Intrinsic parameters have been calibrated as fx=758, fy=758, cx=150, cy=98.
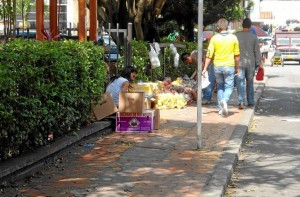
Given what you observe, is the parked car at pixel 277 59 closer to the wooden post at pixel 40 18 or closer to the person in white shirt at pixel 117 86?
the wooden post at pixel 40 18

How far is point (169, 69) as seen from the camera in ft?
66.3

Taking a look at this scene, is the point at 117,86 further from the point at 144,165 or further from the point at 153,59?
the point at 153,59

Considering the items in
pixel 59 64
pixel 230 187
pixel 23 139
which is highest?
pixel 59 64

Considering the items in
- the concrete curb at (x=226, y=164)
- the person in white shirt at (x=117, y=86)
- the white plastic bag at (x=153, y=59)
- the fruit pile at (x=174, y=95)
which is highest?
the white plastic bag at (x=153, y=59)

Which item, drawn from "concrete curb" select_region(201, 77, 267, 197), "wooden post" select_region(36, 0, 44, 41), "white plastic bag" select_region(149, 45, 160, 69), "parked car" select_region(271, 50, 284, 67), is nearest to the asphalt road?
"concrete curb" select_region(201, 77, 267, 197)

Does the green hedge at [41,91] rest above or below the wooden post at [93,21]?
below

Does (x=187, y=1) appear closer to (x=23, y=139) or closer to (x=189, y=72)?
(x=189, y=72)

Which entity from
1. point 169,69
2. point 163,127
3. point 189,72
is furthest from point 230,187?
point 189,72

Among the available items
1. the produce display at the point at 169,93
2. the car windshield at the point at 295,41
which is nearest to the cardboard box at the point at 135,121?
the produce display at the point at 169,93

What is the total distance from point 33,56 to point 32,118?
0.69 m

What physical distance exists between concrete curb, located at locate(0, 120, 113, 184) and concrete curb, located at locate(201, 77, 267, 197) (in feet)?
5.99

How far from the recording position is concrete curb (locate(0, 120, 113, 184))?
24.0 feet

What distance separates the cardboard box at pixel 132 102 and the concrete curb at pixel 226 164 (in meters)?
1.45

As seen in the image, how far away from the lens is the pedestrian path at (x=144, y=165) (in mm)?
7410
